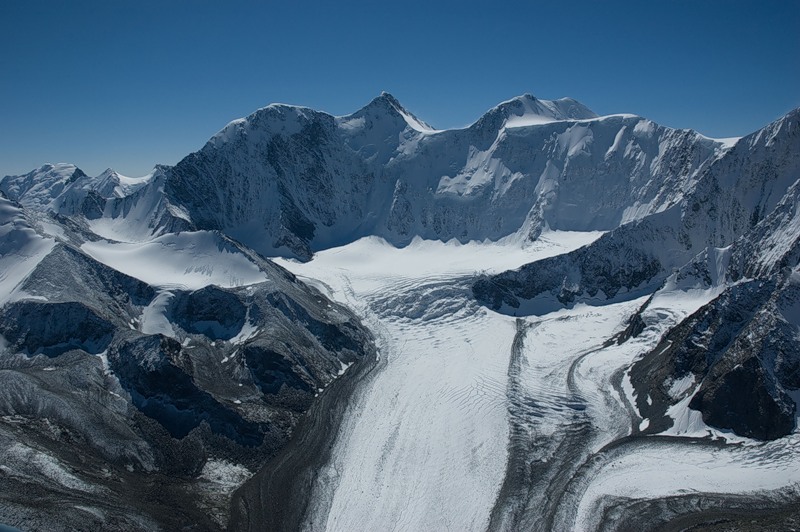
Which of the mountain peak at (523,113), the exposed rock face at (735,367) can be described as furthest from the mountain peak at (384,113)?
the exposed rock face at (735,367)

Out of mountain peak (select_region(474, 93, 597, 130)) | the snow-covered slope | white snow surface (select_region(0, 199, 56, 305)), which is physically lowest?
white snow surface (select_region(0, 199, 56, 305))

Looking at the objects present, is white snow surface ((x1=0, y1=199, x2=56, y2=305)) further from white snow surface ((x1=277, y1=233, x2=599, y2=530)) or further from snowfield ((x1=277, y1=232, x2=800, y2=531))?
snowfield ((x1=277, y1=232, x2=800, y2=531))

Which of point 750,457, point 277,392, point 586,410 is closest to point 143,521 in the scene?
point 277,392

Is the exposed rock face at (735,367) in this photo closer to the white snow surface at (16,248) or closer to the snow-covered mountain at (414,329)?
the snow-covered mountain at (414,329)

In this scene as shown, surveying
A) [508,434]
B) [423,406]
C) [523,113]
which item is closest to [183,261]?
[423,406]

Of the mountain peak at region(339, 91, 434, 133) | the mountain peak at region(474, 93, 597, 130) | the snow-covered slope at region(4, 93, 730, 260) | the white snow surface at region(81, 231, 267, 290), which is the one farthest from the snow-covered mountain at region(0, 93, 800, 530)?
the mountain peak at region(339, 91, 434, 133)

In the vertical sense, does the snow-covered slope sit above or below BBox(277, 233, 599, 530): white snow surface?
above

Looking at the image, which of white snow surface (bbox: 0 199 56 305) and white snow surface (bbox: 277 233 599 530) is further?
white snow surface (bbox: 0 199 56 305)
